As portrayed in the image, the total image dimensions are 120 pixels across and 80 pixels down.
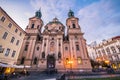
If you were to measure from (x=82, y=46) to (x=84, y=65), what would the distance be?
Result: 7.36m

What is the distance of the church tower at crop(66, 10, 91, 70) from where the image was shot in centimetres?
2923

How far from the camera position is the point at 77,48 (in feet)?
107

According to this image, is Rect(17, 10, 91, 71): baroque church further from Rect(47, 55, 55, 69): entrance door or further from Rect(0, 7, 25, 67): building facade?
Rect(0, 7, 25, 67): building facade

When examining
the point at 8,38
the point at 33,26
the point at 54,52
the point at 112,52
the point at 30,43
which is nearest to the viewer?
the point at 8,38

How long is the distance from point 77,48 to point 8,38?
23474 mm

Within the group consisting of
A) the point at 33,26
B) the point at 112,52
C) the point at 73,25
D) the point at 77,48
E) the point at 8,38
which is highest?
the point at 73,25

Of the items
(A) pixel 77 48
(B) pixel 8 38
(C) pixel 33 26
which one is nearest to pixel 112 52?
(A) pixel 77 48

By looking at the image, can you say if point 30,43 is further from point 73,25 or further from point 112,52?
point 112,52

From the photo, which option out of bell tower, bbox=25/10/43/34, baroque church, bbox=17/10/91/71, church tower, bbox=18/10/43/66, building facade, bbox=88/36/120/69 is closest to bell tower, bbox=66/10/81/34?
baroque church, bbox=17/10/91/71

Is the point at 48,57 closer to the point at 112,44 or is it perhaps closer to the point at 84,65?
the point at 84,65

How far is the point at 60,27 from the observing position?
40969mm

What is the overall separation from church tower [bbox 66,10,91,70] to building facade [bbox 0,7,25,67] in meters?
18.8

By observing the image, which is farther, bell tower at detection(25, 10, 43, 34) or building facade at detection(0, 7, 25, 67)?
bell tower at detection(25, 10, 43, 34)

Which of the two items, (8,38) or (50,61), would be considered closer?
(8,38)
